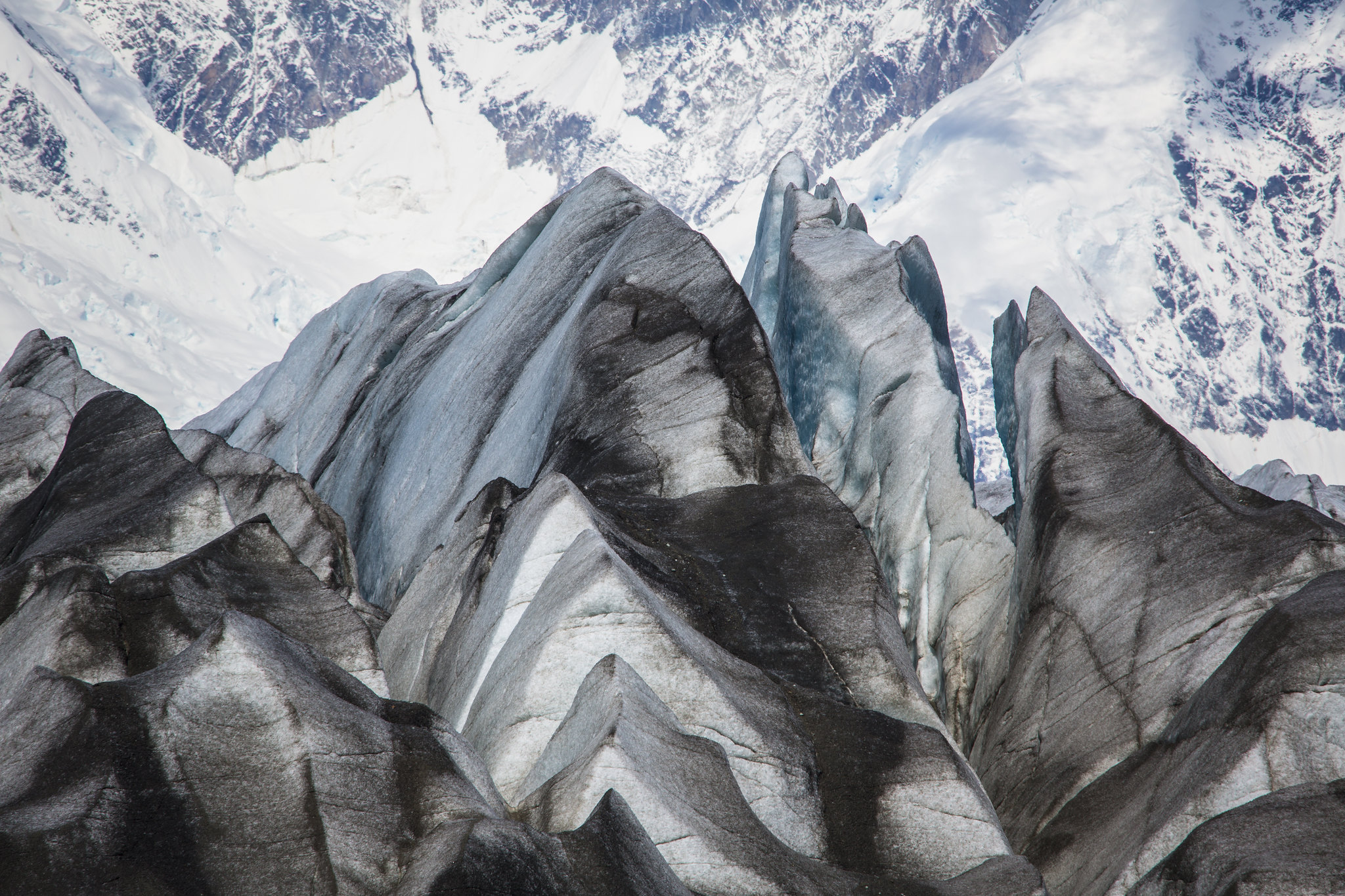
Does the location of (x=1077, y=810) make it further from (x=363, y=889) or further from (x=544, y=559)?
(x=363, y=889)

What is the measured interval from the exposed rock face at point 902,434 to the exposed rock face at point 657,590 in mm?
643

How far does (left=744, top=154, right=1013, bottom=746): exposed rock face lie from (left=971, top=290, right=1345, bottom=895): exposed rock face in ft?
6.26

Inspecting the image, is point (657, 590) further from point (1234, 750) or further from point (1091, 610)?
point (1091, 610)

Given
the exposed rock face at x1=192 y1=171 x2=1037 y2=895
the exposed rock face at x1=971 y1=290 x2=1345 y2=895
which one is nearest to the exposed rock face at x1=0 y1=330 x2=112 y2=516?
the exposed rock face at x1=192 y1=171 x2=1037 y2=895

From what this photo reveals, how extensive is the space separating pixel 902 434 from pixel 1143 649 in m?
9.69

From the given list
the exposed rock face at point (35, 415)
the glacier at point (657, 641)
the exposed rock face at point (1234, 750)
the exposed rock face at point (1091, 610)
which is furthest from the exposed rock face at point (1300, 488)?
the exposed rock face at point (35, 415)

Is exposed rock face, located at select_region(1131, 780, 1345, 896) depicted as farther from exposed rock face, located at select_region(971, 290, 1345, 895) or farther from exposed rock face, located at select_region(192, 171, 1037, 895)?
exposed rock face, located at select_region(192, 171, 1037, 895)

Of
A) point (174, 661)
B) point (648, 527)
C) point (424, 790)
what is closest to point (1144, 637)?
point (648, 527)

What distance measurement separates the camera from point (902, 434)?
66.0 feet

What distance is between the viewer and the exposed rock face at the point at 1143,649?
7.78 meters

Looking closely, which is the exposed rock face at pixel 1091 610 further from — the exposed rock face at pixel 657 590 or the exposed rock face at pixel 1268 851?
the exposed rock face at pixel 657 590

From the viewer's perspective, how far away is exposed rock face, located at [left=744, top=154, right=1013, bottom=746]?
1652 centimetres

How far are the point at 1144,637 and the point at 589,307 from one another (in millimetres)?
9923

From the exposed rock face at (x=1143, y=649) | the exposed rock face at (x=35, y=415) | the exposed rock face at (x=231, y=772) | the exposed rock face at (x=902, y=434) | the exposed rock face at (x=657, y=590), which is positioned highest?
the exposed rock face at (x=35, y=415)
